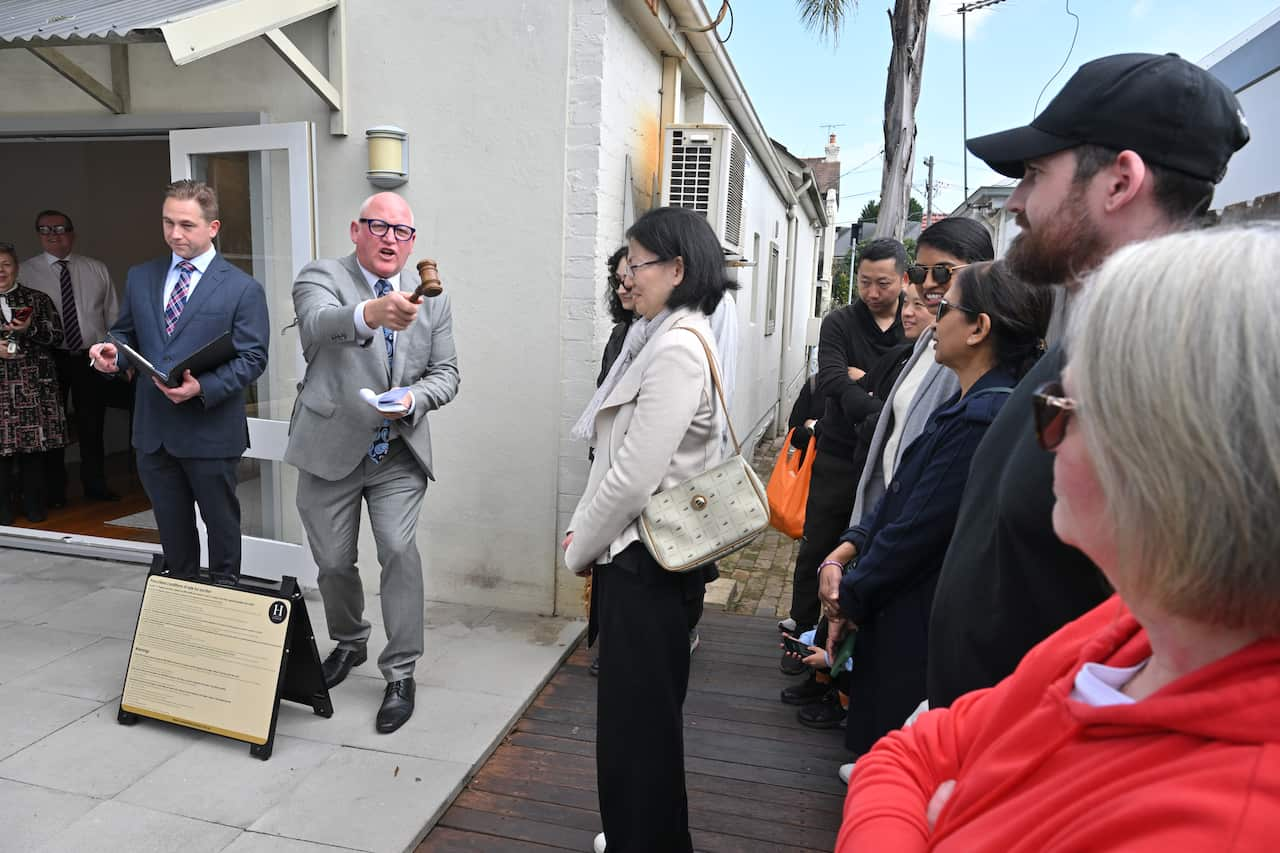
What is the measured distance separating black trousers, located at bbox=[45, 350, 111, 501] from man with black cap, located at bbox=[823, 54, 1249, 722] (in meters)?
6.56

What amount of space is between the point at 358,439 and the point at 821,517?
205 cm

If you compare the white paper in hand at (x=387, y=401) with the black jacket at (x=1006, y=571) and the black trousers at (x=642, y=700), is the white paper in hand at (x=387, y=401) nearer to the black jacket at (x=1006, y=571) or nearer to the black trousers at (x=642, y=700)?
the black trousers at (x=642, y=700)

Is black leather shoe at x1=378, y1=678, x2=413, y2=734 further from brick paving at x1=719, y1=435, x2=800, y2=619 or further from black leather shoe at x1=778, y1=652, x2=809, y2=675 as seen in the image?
brick paving at x1=719, y1=435, x2=800, y2=619

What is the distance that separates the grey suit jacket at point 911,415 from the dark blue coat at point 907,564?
187 millimetres

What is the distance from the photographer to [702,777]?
2904 millimetres

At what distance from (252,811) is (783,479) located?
252cm

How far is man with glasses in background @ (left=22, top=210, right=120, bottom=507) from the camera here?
567 cm

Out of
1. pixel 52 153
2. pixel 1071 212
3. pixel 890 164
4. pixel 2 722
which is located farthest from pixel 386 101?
pixel 52 153

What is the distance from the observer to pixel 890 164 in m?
7.01

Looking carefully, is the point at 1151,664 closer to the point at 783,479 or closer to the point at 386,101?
the point at 783,479

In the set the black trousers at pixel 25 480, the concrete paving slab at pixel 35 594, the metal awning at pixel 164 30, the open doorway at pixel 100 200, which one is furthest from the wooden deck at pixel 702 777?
the open doorway at pixel 100 200

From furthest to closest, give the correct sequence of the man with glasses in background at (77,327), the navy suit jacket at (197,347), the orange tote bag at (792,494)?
the man with glasses in background at (77,327), the orange tote bag at (792,494), the navy suit jacket at (197,347)

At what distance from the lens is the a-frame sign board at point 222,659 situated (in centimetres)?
280

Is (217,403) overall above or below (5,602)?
above
